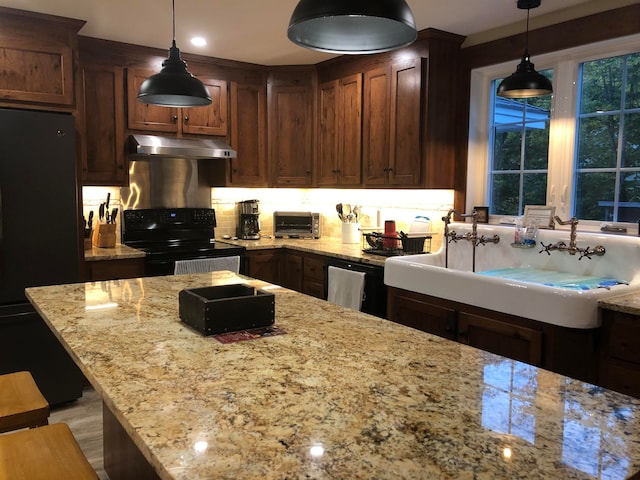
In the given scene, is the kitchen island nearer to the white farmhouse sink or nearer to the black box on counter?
the black box on counter

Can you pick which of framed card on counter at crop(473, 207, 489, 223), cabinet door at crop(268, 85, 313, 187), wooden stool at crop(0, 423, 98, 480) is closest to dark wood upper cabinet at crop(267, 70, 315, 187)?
cabinet door at crop(268, 85, 313, 187)

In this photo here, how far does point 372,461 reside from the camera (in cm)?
Result: 88

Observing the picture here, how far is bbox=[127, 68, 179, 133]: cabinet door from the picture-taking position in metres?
4.06

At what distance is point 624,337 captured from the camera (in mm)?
2107

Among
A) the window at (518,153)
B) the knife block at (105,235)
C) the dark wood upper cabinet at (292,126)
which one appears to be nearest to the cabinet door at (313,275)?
the dark wood upper cabinet at (292,126)

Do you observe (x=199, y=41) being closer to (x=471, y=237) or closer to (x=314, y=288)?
(x=314, y=288)

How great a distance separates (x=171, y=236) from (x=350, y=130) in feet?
5.86

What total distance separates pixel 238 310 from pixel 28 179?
84.9 inches

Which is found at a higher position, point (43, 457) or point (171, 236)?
point (171, 236)

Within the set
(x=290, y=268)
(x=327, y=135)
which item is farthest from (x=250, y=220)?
(x=327, y=135)

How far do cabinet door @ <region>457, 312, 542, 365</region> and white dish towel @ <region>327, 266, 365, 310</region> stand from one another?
96 centimetres

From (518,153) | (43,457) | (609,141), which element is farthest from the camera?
(518,153)

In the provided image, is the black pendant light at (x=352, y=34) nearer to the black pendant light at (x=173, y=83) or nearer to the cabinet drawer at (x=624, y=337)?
the black pendant light at (x=173, y=83)

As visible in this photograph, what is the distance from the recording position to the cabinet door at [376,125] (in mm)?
3926
